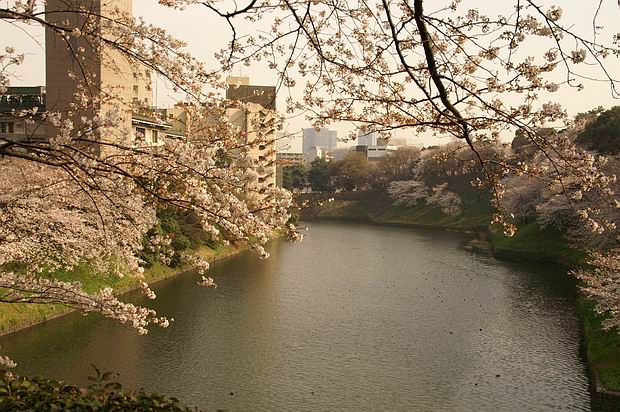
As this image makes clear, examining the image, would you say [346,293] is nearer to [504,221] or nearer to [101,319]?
[101,319]

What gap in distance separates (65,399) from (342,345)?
8.33 metres

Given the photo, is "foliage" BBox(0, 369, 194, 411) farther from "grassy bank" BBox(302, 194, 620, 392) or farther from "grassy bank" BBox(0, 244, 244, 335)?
"grassy bank" BBox(0, 244, 244, 335)

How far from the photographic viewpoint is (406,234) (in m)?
35.4

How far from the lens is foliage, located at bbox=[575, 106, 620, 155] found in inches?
914

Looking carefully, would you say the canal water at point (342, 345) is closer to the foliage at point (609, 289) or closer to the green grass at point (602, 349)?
the green grass at point (602, 349)

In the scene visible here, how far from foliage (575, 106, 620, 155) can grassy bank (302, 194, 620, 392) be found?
402 centimetres

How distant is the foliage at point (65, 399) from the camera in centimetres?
386

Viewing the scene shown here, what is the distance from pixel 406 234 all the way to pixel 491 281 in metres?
16.4

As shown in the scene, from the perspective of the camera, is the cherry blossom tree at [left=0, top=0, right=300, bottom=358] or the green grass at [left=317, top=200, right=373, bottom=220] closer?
the cherry blossom tree at [left=0, top=0, right=300, bottom=358]

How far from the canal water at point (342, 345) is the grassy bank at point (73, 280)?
32 centimetres

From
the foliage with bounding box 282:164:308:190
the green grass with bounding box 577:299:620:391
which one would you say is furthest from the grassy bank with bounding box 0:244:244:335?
the foliage with bounding box 282:164:308:190

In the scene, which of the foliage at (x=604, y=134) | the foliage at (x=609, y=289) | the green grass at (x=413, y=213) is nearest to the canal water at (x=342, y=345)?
the foliage at (x=609, y=289)

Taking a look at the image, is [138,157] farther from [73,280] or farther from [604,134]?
[604,134]

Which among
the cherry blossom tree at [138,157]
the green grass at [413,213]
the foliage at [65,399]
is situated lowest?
the green grass at [413,213]
